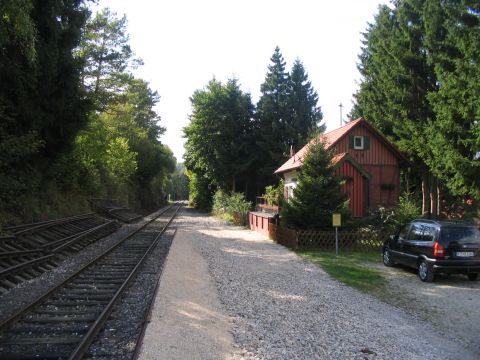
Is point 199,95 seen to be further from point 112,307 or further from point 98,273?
point 112,307

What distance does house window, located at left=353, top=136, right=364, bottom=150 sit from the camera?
2835 cm

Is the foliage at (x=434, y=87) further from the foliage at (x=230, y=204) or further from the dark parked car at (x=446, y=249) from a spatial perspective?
the foliage at (x=230, y=204)

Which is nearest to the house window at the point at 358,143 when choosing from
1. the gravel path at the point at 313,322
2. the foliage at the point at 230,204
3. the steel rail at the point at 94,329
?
the foliage at the point at 230,204

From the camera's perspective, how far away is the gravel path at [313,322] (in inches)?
258

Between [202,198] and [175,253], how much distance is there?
149 ft

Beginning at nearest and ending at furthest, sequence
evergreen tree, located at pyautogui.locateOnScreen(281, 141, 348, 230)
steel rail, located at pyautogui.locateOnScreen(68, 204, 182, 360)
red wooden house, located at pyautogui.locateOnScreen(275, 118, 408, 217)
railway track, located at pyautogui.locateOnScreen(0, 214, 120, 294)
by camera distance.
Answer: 1. steel rail, located at pyautogui.locateOnScreen(68, 204, 182, 360)
2. railway track, located at pyautogui.locateOnScreen(0, 214, 120, 294)
3. evergreen tree, located at pyautogui.locateOnScreen(281, 141, 348, 230)
4. red wooden house, located at pyautogui.locateOnScreen(275, 118, 408, 217)

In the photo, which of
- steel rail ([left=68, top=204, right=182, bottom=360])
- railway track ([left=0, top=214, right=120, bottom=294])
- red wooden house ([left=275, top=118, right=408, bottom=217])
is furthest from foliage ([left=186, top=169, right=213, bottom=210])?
steel rail ([left=68, top=204, right=182, bottom=360])

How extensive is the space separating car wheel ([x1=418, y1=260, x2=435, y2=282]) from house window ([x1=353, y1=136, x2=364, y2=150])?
16668 mm

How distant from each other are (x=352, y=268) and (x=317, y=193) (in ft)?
15.9

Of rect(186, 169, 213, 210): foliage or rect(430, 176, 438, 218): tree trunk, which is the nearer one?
rect(430, 176, 438, 218): tree trunk

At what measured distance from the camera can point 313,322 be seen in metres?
7.90

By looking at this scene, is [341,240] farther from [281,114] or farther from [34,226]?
[281,114]

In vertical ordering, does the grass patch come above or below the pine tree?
below

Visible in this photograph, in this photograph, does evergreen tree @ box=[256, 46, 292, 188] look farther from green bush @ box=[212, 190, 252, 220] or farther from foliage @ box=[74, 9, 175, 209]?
foliage @ box=[74, 9, 175, 209]
